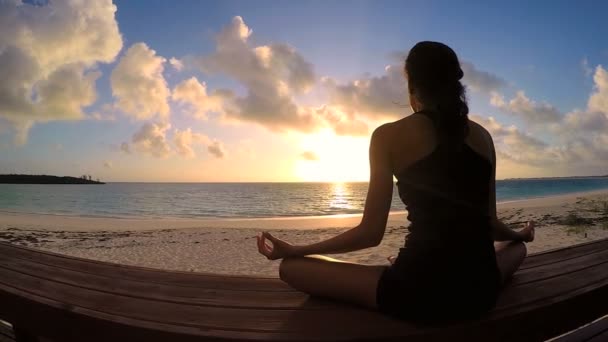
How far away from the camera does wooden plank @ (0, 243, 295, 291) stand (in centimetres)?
217

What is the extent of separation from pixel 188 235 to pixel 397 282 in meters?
15.8

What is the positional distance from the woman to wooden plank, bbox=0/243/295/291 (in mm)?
612

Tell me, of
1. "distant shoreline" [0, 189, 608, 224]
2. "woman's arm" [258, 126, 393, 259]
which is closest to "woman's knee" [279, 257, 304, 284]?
"woman's arm" [258, 126, 393, 259]

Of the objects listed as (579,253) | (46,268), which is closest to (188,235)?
(46,268)

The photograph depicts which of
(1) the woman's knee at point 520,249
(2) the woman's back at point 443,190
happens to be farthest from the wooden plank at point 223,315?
(1) the woman's knee at point 520,249

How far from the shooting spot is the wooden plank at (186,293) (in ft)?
6.03

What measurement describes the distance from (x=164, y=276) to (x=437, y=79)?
202 centimetres

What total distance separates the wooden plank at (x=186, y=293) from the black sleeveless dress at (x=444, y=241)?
1.41 ft

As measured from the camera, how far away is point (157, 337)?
1.41 metres

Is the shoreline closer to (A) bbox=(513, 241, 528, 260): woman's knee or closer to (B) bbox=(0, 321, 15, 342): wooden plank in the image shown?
(B) bbox=(0, 321, 15, 342): wooden plank

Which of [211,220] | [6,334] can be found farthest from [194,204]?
[6,334]

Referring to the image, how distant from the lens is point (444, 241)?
62.4 inches

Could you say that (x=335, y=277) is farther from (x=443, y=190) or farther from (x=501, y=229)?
(x=501, y=229)

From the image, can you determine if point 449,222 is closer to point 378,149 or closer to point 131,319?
point 378,149
